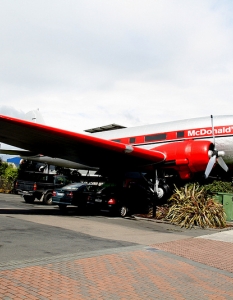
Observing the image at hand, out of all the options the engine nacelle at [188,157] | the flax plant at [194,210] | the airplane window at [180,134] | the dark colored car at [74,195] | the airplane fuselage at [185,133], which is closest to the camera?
the flax plant at [194,210]

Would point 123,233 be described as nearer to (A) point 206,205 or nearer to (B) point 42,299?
(A) point 206,205

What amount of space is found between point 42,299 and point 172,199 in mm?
12033

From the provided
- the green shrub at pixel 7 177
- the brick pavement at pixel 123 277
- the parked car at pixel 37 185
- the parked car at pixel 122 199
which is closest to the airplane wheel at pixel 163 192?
the parked car at pixel 122 199

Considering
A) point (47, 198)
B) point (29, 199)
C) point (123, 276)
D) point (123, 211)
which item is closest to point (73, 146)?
point (123, 211)

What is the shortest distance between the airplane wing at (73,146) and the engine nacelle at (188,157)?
49cm

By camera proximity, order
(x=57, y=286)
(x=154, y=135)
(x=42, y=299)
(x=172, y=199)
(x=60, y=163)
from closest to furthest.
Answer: (x=42, y=299)
(x=57, y=286)
(x=172, y=199)
(x=154, y=135)
(x=60, y=163)

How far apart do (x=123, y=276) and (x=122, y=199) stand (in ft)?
35.6

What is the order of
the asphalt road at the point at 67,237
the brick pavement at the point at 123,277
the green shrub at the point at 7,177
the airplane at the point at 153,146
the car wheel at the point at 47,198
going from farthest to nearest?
the green shrub at the point at 7,177
the car wheel at the point at 47,198
the airplane at the point at 153,146
the asphalt road at the point at 67,237
the brick pavement at the point at 123,277

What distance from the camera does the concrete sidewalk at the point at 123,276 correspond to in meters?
5.25

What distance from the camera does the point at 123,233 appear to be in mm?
11578

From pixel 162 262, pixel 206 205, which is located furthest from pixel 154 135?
pixel 162 262

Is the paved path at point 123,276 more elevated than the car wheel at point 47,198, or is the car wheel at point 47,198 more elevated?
the car wheel at point 47,198

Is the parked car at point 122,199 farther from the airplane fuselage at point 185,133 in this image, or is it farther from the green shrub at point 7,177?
the green shrub at point 7,177

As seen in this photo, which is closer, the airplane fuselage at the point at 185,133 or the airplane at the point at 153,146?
the airplane at the point at 153,146
